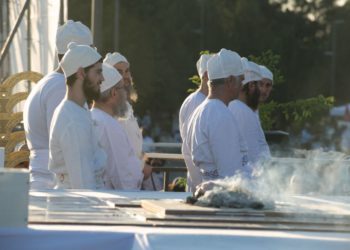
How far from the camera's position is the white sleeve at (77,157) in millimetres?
6730

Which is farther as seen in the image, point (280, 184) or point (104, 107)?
point (104, 107)

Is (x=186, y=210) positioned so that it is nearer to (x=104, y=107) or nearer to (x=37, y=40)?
(x=104, y=107)

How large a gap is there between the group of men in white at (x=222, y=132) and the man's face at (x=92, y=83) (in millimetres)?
625

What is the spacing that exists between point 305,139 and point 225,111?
3420cm

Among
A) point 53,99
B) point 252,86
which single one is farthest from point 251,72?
point 53,99

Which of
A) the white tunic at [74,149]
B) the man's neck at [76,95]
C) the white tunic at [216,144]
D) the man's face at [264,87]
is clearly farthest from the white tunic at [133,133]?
the white tunic at [74,149]

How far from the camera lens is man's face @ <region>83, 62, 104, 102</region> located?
712 centimetres

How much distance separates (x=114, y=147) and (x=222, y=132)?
854mm

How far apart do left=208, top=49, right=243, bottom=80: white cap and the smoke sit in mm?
1232

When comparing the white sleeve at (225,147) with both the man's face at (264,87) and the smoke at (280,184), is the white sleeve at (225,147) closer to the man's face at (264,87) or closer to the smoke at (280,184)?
the smoke at (280,184)

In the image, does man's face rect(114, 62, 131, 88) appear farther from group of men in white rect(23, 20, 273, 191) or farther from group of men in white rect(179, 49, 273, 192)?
group of men in white rect(179, 49, 273, 192)

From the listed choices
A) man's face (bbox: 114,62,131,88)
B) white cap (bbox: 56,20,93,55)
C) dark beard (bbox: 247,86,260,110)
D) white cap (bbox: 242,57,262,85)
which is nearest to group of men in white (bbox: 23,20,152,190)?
white cap (bbox: 56,20,93,55)

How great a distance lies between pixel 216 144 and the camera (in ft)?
23.7

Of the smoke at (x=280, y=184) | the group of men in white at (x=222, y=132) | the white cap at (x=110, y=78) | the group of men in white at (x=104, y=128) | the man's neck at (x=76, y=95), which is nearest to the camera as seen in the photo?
the smoke at (x=280, y=184)
